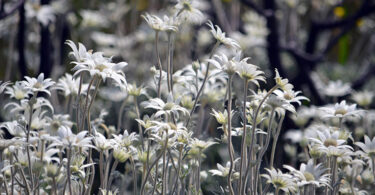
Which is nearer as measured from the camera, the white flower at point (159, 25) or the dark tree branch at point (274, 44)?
the white flower at point (159, 25)

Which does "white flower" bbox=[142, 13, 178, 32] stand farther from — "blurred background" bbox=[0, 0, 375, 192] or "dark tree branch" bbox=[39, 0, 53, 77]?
"dark tree branch" bbox=[39, 0, 53, 77]

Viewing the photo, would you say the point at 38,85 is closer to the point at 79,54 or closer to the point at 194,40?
the point at 79,54

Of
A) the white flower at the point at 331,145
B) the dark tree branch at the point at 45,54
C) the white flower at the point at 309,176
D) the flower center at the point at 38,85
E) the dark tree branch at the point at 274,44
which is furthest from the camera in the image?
the dark tree branch at the point at 274,44

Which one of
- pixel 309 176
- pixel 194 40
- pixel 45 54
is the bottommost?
pixel 309 176

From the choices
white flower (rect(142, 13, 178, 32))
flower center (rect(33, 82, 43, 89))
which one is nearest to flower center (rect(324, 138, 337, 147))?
white flower (rect(142, 13, 178, 32))

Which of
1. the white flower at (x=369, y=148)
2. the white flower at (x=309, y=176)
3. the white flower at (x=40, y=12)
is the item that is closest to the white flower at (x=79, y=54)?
the white flower at (x=309, y=176)

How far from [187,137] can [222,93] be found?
765mm

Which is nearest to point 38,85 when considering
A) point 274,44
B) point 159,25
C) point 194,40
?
point 159,25

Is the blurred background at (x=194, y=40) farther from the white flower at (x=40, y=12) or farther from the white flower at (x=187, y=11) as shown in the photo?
the white flower at (x=187, y=11)

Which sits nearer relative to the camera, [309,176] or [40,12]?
[309,176]

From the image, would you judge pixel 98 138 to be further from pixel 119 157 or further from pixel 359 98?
pixel 359 98

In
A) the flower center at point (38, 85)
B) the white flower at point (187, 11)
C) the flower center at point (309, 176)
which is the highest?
the white flower at point (187, 11)

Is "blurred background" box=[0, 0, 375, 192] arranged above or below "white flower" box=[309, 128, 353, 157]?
above

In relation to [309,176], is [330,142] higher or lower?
higher
